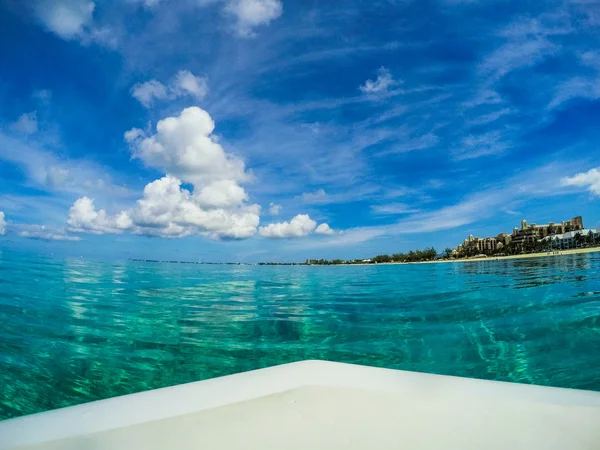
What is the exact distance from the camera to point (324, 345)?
4398mm

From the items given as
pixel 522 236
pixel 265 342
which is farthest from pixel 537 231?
pixel 265 342

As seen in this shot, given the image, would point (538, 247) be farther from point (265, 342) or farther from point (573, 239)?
point (265, 342)

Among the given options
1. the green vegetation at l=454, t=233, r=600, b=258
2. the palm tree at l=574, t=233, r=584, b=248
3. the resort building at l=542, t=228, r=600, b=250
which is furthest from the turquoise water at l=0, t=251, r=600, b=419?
the palm tree at l=574, t=233, r=584, b=248

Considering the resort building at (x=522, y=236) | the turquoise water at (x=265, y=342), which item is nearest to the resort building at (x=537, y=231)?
the resort building at (x=522, y=236)

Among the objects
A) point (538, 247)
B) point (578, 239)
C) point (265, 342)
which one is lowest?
point (265, 342)

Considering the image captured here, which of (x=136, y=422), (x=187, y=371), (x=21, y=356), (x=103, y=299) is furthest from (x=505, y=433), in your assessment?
(x=103, y=299)

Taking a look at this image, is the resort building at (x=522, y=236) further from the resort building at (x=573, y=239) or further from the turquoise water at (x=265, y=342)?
the turquoise water at (x=265, y=342)

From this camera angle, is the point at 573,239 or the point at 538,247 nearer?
the point at 573,239

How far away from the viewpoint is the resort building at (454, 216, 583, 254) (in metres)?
91.6

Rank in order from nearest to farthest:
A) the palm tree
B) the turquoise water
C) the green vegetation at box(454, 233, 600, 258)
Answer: the turquoise water < the green vegetation at box(454, 233, 600, 258) < the palm tree

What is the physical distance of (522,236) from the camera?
94562mm

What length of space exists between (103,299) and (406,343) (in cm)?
742

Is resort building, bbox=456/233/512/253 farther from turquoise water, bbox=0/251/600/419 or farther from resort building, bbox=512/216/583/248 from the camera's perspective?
turquoise water, bbox=0/251/600/419

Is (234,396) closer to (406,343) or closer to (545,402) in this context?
(545,402)
